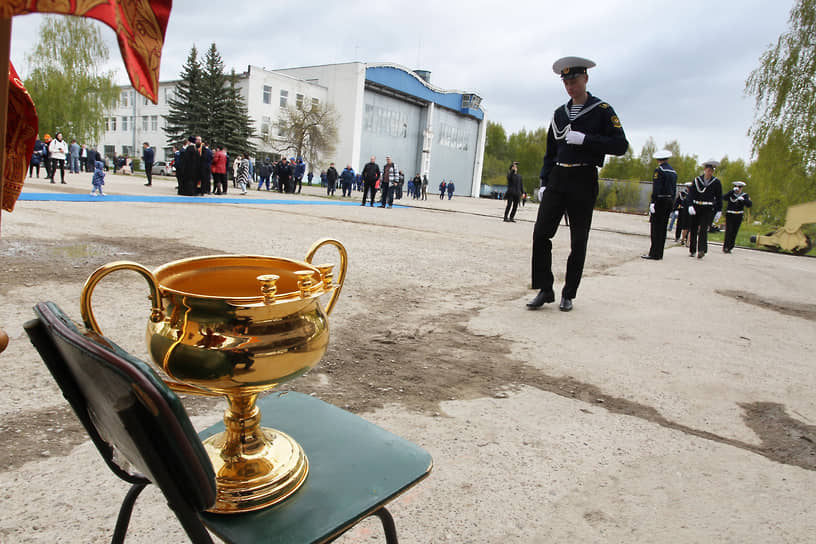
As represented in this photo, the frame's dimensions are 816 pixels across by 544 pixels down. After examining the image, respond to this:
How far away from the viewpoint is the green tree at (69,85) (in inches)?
1145

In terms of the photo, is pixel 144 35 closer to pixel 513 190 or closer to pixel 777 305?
pixel 777 305

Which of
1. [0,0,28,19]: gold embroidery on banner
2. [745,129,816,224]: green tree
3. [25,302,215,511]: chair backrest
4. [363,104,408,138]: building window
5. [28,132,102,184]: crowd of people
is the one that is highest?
[363,104,408,138]: building window

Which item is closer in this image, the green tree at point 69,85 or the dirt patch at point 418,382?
the dirt patch at point 418,382

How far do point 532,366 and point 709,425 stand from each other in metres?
0.97

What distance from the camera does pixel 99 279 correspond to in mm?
795

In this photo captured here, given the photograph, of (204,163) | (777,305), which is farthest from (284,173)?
(777,305)

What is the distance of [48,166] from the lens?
1822 cm

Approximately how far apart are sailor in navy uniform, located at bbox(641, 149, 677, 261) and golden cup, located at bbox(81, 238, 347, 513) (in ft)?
31.1

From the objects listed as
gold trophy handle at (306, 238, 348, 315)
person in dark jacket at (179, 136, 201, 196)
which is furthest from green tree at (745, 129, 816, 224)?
gold trophy handle at (306, 238, 348, 315)

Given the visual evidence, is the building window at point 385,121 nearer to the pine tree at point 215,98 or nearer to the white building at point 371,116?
the white building at point 371,116

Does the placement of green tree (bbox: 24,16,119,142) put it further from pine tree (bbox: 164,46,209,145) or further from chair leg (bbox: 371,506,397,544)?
chair leg (bbox: 371,506,397,544)

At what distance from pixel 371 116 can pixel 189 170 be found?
35.0 m

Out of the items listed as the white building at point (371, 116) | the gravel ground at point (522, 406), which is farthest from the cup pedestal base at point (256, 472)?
the white building at point (371, 116)

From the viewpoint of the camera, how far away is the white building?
45.5m
